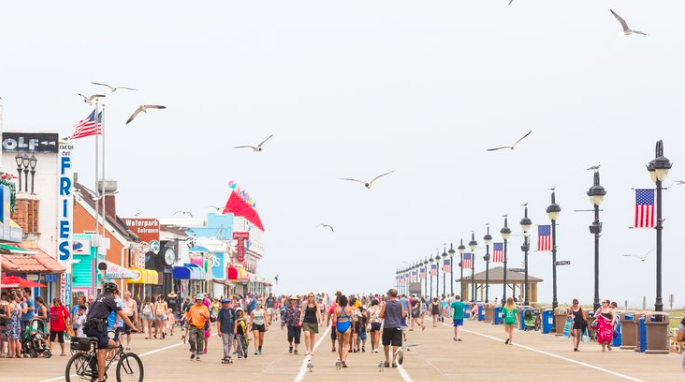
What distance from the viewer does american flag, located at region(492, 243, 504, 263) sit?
7788cm

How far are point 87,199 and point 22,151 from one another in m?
18.5

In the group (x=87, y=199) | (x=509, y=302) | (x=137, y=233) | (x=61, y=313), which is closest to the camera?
Answer: (x=61, y=313)

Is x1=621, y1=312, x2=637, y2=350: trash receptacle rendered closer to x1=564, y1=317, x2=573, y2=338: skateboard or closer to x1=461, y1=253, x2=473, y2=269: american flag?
x1=564, y1=317, x2=573, y2=338: skateboard

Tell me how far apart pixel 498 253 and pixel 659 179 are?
140 ft

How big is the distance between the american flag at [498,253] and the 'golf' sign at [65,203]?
31.5 meters

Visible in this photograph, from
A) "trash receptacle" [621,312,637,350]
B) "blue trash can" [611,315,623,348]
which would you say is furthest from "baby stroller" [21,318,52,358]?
"blue trash can" [611,315,623,348]

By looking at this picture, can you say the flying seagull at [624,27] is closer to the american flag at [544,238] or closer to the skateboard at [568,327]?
the skateboard at [568,327]

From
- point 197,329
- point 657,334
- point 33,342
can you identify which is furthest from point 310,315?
point 657,334

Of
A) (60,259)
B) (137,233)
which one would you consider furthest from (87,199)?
(60,259)

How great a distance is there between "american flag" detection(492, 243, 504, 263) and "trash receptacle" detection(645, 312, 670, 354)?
4174 centimetres

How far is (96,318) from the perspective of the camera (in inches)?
763

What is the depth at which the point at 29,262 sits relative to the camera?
47406mm

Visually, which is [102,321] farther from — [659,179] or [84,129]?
[84,129]

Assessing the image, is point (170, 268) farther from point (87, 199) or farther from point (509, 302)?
point (509, 302)
